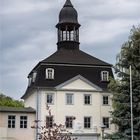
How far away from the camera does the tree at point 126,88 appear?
41.7 meters

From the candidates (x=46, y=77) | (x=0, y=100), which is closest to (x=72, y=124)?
(x=46, y=77)

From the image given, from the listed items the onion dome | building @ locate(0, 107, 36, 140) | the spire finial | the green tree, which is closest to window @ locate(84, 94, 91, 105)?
building @ locate(0, 107, 36, 140)

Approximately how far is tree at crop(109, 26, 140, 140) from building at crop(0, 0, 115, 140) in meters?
12.5

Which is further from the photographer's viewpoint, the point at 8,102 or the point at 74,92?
the point at 8,102

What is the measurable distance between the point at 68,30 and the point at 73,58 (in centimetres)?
389

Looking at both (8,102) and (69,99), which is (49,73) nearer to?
(69,99)

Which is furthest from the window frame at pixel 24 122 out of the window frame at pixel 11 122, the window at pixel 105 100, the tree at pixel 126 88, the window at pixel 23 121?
the tree at pixel 126 88

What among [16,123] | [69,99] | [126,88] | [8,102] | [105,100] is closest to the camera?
[126,88]

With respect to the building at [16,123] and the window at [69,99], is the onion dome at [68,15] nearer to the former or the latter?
the window at [69,99]

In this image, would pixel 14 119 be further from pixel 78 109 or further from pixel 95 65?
pixel 95 65

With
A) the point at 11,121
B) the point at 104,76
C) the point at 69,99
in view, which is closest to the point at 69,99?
the point at 69,99

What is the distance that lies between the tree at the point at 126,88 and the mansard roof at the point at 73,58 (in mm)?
13666

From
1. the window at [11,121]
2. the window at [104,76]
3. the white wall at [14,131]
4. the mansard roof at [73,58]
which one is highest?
the mansard roof at [73,58]

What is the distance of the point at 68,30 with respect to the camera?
198ft
